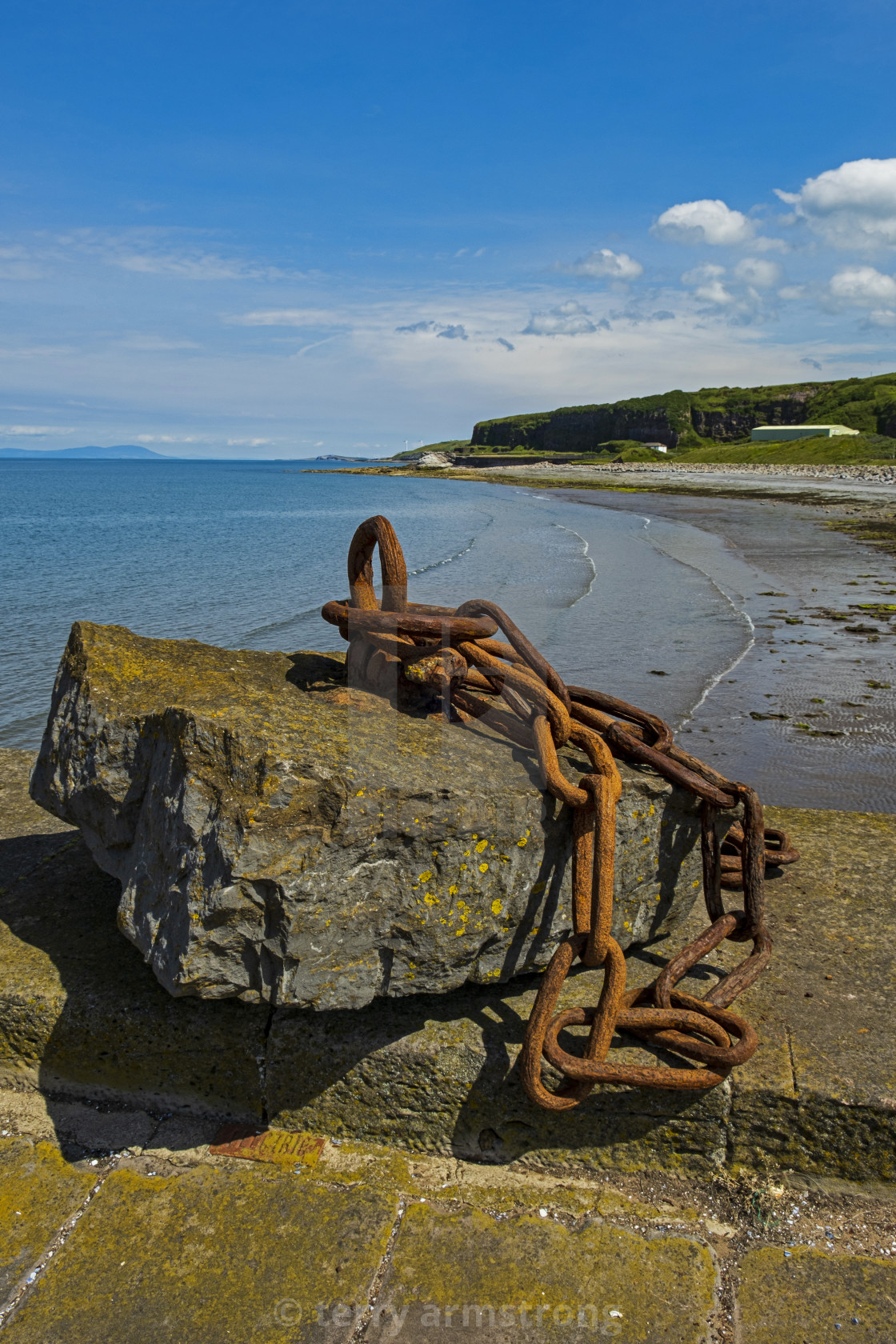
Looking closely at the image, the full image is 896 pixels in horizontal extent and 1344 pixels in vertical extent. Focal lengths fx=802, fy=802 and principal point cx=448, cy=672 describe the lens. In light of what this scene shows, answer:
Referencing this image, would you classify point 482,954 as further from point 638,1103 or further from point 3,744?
point 3,744

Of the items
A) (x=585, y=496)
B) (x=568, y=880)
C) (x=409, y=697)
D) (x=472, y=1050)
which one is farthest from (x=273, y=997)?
(x=585, y=496)

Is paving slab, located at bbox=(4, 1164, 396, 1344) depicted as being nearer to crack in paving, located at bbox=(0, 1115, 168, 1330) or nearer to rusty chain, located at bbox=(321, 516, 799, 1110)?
crack in paving, located at bbox=(0, 1115, 168, 1330)

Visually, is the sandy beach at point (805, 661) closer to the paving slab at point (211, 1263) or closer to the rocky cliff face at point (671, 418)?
the paving slab at point (211, 1263)

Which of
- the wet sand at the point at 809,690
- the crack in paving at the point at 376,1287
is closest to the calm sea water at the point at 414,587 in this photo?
the wet sand at the point at 809,690

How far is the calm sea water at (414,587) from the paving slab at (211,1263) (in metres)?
7.90

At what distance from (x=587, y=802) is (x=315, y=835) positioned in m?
0.81

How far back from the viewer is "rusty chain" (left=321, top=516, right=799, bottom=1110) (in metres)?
2.24

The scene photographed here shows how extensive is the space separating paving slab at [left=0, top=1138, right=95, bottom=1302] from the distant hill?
123m

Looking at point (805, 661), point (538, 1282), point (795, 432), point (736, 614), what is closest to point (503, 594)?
point (736, 614)

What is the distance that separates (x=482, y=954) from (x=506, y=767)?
58cm

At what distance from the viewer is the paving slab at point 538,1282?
1878mm

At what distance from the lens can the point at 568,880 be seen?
8.37 ft

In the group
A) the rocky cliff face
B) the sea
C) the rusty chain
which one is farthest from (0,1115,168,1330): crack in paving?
the rocky cliff face

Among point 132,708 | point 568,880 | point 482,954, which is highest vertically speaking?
point 132,708
